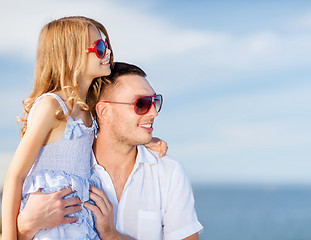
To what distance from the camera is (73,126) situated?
4457mm

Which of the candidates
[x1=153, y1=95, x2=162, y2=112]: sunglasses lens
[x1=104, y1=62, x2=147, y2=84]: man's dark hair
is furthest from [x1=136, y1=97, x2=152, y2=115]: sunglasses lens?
[x1=104, y1=62, x2=147, y2=84]: man's dark hair

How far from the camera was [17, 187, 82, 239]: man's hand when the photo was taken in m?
4.18

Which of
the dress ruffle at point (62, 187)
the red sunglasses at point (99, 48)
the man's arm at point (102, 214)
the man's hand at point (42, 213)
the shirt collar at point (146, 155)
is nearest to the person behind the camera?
the man's hand at point (42, 213)

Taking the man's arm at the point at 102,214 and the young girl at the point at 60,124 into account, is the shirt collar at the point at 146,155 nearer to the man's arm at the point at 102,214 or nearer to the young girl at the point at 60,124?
the young girl at the point at 60,124

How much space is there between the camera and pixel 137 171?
17.1 ft

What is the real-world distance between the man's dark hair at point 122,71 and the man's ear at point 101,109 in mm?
233

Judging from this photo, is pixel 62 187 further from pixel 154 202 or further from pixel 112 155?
pixel 154 202

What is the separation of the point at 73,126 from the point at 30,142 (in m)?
0.42

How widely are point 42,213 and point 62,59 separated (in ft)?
4.22

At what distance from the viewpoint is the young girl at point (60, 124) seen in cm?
419

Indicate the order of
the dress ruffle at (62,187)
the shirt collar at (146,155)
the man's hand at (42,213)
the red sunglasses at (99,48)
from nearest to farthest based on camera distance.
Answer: the man's hand at (42,213)
the dress ruffle at (62,187)
the red sunglasses at (99,48)
the shirt collar at (146,155)

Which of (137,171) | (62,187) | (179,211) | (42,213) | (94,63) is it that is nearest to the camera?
(42,213)

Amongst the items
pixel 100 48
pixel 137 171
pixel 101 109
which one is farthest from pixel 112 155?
pixel 100 48

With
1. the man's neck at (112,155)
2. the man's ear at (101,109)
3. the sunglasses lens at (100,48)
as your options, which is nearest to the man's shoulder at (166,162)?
the man's neck at (112,155)
